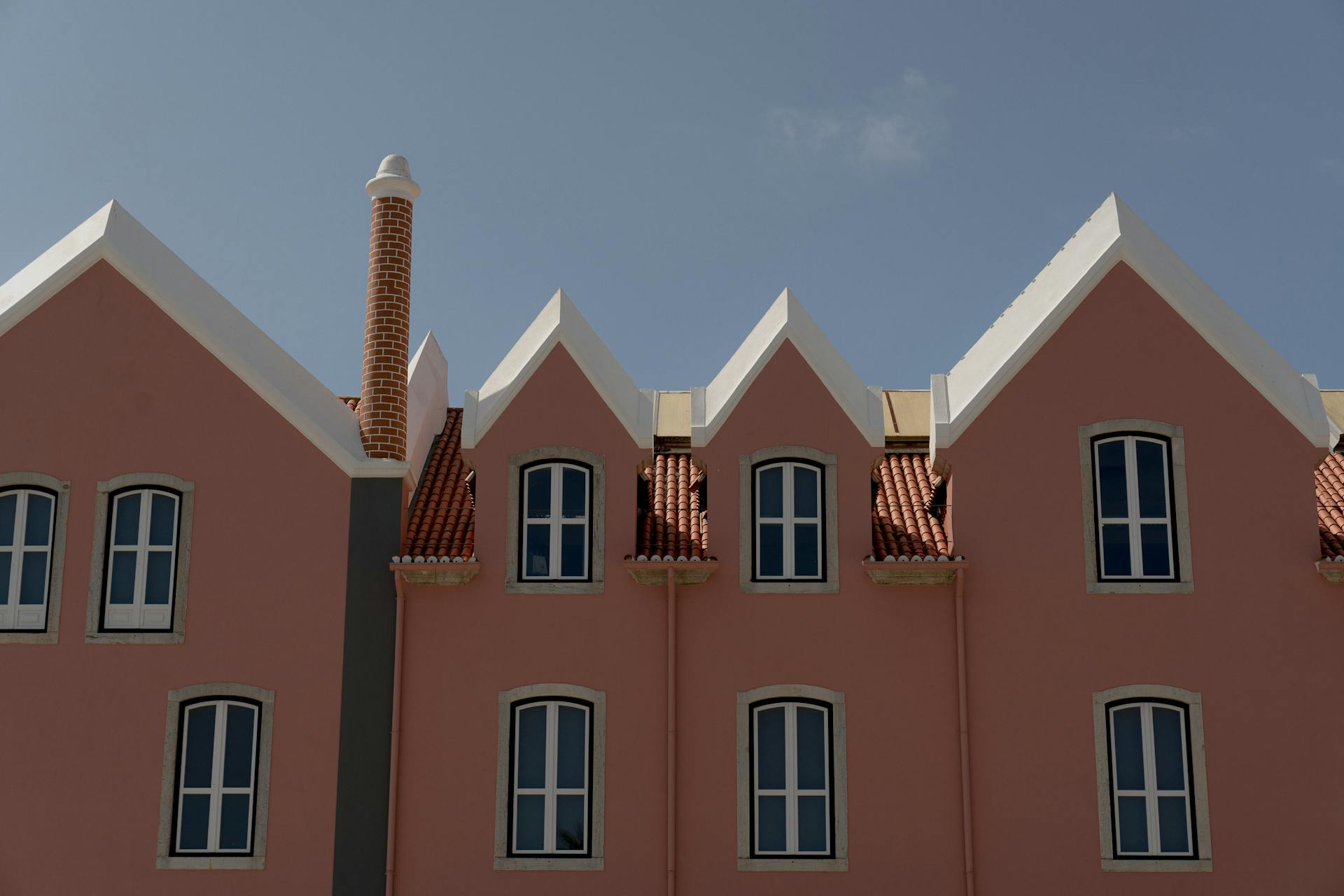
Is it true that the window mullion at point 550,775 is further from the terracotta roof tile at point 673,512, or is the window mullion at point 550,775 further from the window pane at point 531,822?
the terracotta roof tile at point 673,512

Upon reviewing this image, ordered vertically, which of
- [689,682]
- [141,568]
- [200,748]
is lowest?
[200,748]

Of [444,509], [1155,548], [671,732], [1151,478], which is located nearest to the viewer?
[671,732]

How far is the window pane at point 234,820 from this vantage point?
22062 mm

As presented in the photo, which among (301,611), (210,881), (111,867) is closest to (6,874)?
(111,867)

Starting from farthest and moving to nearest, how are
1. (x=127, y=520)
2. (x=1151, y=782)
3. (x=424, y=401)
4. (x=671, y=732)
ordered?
(x=424, y=401) → (x=127, y=520) → (x=671, y=732) → (x=1151, y=782)

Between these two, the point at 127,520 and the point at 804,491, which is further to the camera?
the point at 804,491

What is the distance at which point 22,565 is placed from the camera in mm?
22953

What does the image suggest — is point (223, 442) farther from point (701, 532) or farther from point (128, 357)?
point (701, 532)

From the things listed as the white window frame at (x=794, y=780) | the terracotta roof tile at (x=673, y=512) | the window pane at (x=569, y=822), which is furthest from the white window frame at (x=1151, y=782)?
the window pane at (x=569, y=822)

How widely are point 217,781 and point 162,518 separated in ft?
13.6

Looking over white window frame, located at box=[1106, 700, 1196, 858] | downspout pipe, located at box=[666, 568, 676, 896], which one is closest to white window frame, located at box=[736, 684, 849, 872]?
downspout pipe, located at box=[666, 568, 676, 896]

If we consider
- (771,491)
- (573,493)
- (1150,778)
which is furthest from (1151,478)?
(573,493)

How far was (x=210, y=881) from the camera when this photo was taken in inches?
858

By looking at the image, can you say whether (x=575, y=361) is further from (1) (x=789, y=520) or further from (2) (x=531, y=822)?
(2) (x=531, y=822)
